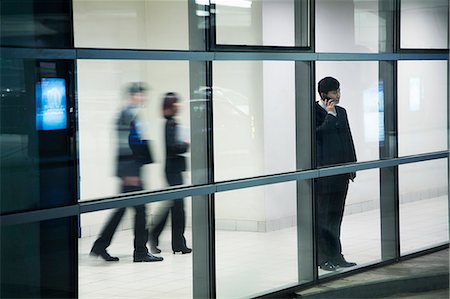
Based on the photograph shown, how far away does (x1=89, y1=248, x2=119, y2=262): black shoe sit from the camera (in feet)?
22.1

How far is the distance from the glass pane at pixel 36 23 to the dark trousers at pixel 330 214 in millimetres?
3229

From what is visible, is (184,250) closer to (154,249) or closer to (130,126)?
(154,249)

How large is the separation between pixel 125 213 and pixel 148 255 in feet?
1.40

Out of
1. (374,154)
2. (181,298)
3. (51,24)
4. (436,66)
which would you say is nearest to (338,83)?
(374,154)

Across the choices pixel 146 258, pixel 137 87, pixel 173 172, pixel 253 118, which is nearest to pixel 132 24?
pixel 137 87

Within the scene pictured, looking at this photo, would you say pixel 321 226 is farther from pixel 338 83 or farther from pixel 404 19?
pixel 404 19

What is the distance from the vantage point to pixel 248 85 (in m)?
7.98

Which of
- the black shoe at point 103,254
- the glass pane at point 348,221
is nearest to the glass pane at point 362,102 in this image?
the glass pane at point 348,221

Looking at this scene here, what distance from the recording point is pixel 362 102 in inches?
372

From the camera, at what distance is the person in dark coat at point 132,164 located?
687cm

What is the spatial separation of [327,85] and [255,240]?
168 cm

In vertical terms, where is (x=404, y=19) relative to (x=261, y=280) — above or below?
above

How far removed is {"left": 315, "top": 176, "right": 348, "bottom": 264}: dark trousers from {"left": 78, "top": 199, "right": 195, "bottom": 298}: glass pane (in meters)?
1.69

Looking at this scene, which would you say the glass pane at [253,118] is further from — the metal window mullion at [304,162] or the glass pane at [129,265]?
the glass pane at [129,265]
